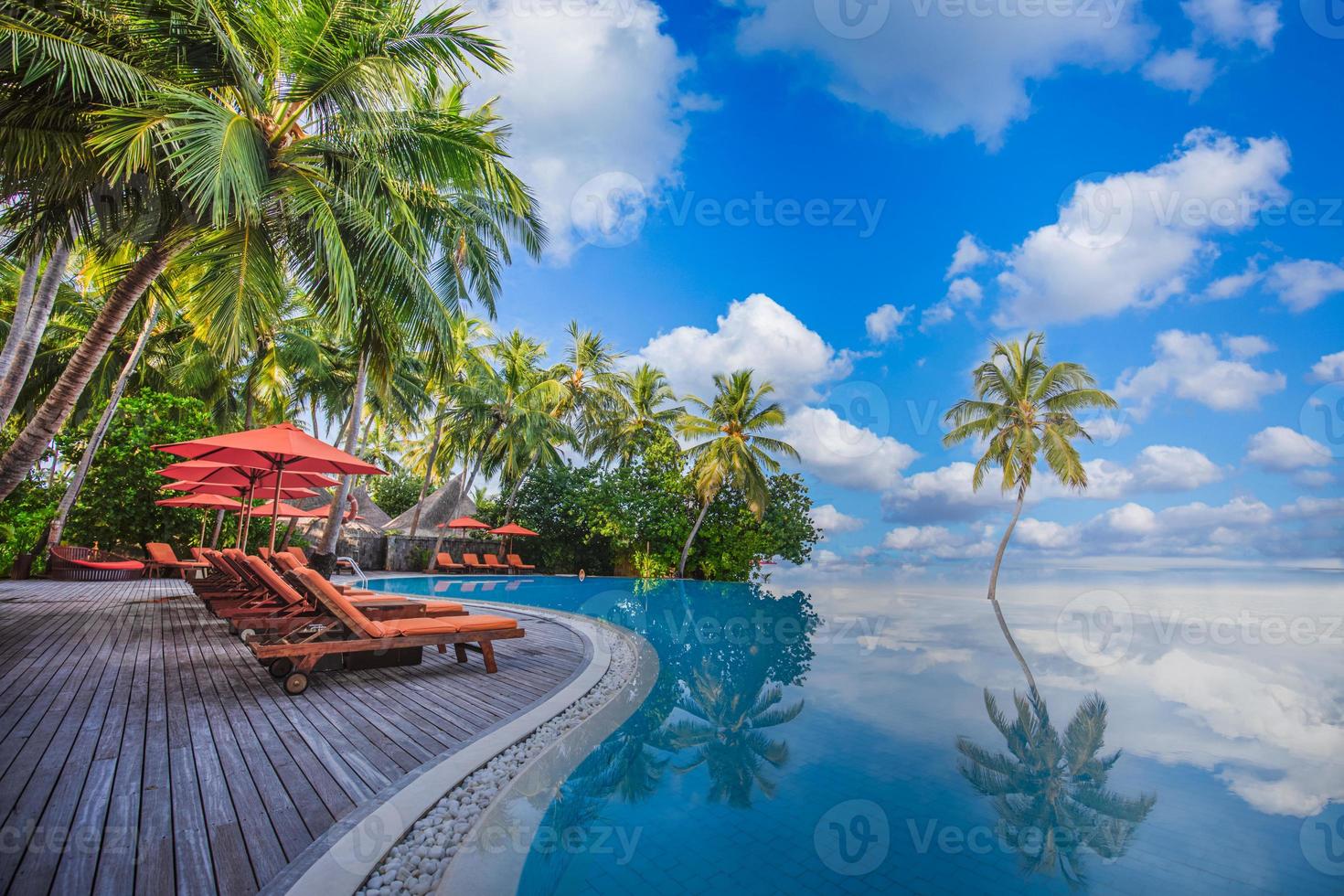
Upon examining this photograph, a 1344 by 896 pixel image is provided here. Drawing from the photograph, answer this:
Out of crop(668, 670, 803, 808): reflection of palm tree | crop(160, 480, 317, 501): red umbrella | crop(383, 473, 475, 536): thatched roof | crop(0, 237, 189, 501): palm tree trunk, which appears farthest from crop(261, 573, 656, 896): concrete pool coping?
crop(383, 473, 475, 536): thatched roof

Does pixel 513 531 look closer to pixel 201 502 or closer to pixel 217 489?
pixel 217 489

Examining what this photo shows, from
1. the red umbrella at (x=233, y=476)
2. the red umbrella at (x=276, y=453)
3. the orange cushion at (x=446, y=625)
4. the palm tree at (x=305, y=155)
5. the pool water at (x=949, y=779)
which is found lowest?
the pool water at (x=949, y=779)

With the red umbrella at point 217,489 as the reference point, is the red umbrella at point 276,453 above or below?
above

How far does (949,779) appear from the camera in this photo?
3654 millimetres

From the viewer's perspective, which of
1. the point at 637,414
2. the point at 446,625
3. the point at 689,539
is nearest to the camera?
the point at 446,625

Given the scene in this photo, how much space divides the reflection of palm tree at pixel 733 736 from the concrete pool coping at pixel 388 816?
0.77 m

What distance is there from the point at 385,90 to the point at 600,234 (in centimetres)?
719

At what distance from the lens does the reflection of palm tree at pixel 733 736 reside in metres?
3.47

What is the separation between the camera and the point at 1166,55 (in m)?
21.4

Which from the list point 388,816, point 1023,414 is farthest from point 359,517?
point 1023,414

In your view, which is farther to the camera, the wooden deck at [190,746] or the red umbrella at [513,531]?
the red umbrella at [513,531]

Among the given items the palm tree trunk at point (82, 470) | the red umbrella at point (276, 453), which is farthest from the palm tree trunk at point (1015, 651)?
the palm tree trunk at point (82, 470)

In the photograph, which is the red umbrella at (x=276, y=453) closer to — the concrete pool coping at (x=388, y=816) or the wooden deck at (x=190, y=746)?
the wooden deck at (x=190, y=746)

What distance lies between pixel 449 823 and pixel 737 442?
18.1 metres
